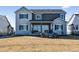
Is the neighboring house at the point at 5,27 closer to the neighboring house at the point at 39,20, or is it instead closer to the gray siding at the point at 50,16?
the neighboring house at the point at 39,20

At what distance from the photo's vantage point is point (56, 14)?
9734 millimetres

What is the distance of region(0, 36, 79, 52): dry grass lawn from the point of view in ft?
28.3

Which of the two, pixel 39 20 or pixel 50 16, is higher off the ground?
pixel 50 16

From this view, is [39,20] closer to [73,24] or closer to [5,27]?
[73,24]

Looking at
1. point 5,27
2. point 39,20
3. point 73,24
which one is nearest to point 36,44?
point 5,27

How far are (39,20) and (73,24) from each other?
7.35ft

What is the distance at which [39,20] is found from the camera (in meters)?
10.8

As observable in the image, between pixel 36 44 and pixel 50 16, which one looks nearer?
pixel 36 44

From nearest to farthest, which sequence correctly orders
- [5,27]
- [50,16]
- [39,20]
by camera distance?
[5,27] < [50,16] < [39,20]

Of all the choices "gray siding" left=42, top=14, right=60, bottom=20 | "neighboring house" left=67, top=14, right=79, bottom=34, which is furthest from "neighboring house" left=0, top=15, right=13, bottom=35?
"gray siding" left=42, top=14, right=60, bottom=20

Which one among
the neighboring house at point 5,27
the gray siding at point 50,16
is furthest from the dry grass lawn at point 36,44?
the gray siding at point 50,16

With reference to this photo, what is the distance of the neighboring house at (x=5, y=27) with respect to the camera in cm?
836

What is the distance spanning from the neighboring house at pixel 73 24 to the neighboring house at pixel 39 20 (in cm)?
22
